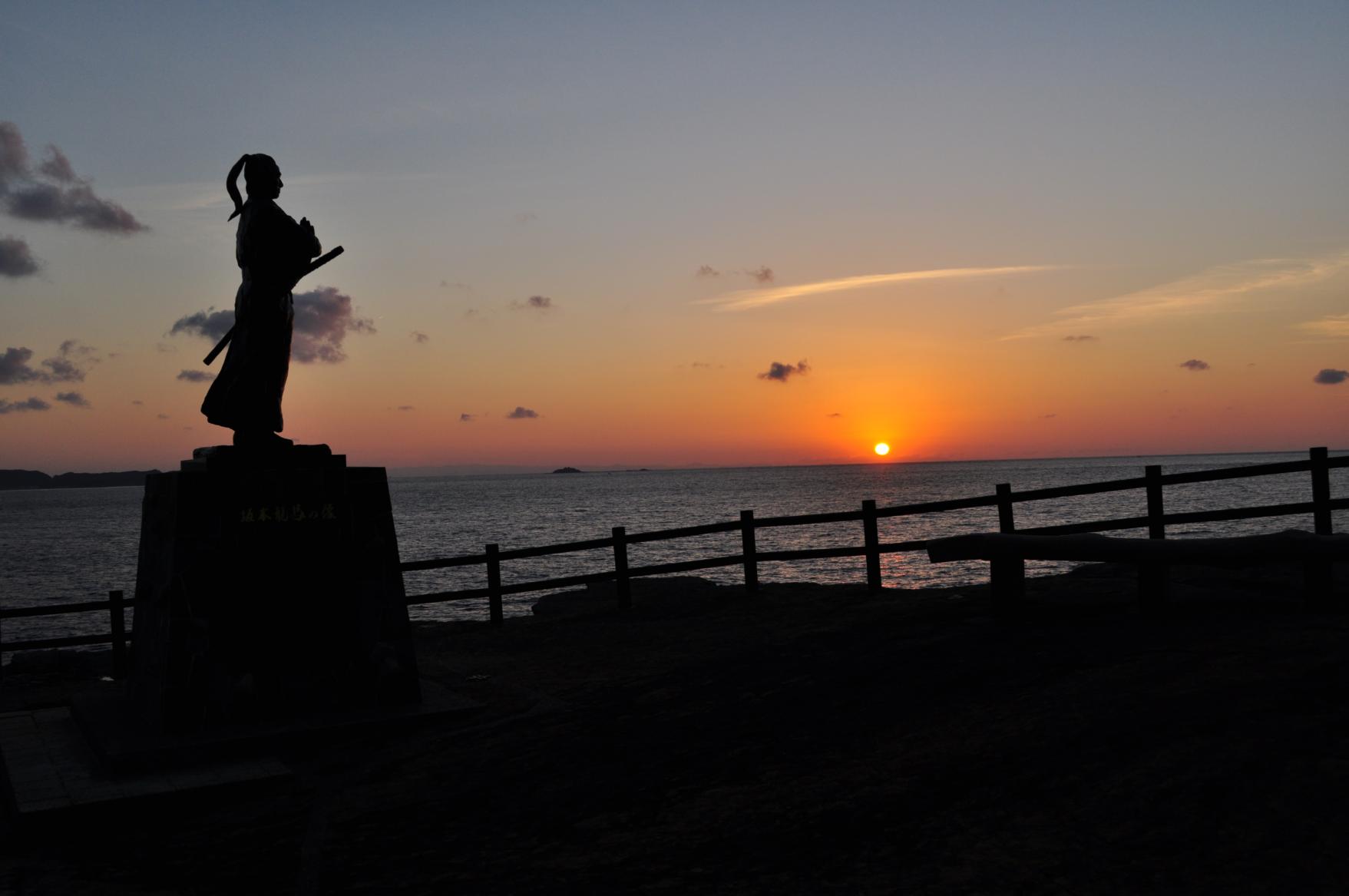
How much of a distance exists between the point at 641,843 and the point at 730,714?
210 cm

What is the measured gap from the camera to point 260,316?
8750 millimetres

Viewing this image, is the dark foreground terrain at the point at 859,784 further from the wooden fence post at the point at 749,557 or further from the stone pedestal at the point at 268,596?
the wooden fence post at the point at 749,557

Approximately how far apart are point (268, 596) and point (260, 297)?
89.8 inches

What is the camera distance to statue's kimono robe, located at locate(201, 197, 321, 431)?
8617mm

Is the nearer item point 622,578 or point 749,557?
point 749,557

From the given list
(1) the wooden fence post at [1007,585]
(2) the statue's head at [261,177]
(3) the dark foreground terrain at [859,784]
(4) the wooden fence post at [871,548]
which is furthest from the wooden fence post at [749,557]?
(2) the statue's head at [261,177]

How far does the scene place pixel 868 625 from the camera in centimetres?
973

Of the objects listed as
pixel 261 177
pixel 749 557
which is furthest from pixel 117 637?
pixel 749 557

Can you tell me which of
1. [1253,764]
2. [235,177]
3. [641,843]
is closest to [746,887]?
[641,843]

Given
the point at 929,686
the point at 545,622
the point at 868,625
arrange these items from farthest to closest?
the point at 545,622
the point at 868,625
the point at 929,686

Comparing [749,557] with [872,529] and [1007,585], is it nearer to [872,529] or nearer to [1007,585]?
[872,529]

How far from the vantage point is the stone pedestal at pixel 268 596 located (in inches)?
316

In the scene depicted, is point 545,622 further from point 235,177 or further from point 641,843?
point 641,843

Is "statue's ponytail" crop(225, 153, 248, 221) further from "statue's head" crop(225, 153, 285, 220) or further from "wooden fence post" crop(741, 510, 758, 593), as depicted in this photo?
"wooden fence post" crop(741, 510, 758, 593)
